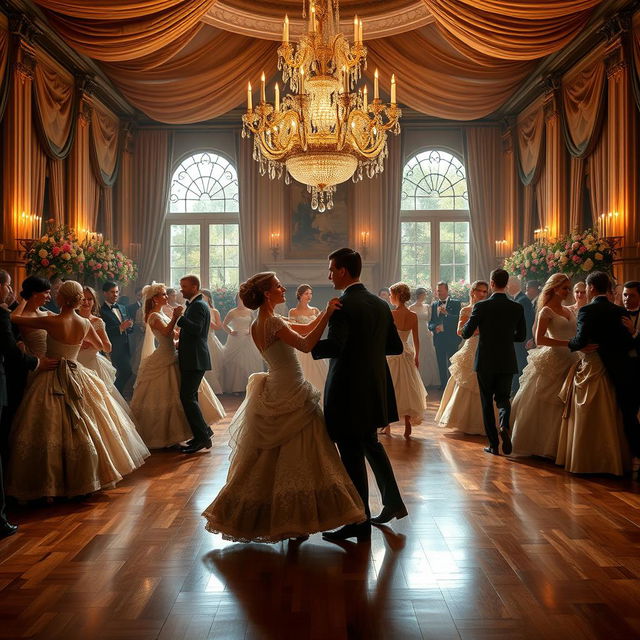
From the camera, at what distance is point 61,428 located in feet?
16.2

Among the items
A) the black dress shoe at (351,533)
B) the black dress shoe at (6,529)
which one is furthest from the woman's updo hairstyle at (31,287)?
the black dress shoe at (351,533)

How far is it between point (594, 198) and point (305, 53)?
394 centimetres

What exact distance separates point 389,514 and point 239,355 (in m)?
6.85

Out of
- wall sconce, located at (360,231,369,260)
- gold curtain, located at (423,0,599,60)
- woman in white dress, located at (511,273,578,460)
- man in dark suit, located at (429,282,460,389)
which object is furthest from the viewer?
wall sconce, located at (360,231,369,260)

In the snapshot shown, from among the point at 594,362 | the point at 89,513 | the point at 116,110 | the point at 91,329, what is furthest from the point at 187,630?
the point at 116,110

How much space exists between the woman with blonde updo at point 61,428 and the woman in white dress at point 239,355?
5.76 meters

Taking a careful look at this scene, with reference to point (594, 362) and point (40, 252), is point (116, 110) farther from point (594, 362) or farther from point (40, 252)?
point (594, 362)

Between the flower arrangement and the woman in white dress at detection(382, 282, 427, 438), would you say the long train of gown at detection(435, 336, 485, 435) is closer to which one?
the woman in white dress at detection(382, 282, 427, 438)

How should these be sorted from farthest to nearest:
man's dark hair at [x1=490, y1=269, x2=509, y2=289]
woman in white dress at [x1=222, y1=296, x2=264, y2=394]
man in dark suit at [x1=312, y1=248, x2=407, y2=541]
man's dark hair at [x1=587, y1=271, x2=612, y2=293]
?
1. woman in white dress at [x1=222, y1=296, x2=264, y2=394]
2. man's dark hair at [x1=490, y1=269, x2=509, y2=289]
3. man's dark hair at [x1=587, y1=271, x2=612, y2=293]
4. man in dark suit at [x1=312, y1=248, x2=407, y2=541]

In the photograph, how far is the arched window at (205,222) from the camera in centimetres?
1368

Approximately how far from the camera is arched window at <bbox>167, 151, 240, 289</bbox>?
1368cm

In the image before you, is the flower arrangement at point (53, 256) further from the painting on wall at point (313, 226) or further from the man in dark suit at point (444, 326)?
the painting on wall at point (313, 226)

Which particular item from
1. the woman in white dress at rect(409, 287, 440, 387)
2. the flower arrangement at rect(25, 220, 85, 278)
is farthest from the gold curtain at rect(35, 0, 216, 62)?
the woman in white dress at rect(409, 287, 440, 387)

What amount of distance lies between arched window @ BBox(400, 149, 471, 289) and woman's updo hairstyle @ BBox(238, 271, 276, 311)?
9634 mm
